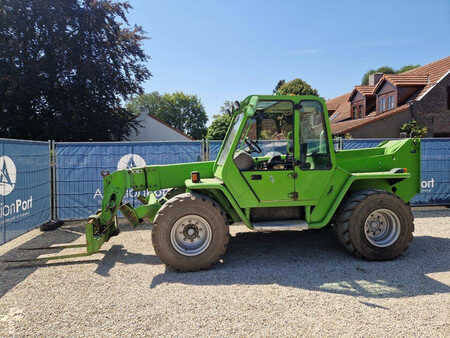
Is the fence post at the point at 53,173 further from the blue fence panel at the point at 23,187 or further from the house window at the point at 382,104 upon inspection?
the house window at the point at 382,104

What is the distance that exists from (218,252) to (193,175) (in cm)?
123

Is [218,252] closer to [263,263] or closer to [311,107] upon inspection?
[263,263]

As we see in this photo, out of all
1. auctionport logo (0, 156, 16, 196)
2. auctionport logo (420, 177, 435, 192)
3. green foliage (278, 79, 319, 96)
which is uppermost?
green foliage (278, 79, 319, 96)

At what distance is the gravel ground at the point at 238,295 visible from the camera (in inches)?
133

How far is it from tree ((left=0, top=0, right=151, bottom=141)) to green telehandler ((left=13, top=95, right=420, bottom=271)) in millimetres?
16094

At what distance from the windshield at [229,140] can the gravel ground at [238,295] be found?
1.65 meters

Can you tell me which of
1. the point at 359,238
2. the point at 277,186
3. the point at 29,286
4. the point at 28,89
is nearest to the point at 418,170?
the point at 359,238

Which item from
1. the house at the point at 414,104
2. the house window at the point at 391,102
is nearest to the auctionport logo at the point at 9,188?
the house at the point at 414,104

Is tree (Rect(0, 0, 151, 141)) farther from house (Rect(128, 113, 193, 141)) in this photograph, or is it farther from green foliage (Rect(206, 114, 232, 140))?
green foliage (Rect(206, 114, 232, 140))

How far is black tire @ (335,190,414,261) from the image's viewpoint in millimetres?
5074

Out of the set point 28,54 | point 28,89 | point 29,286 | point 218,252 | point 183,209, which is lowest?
point 29,286

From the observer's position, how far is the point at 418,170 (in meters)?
5.78

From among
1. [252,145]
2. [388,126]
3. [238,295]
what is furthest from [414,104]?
[238,295]

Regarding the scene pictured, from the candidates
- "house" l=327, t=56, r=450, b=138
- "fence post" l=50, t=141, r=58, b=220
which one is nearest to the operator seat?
"fence post" l=50, t=141, r=58, b=220
